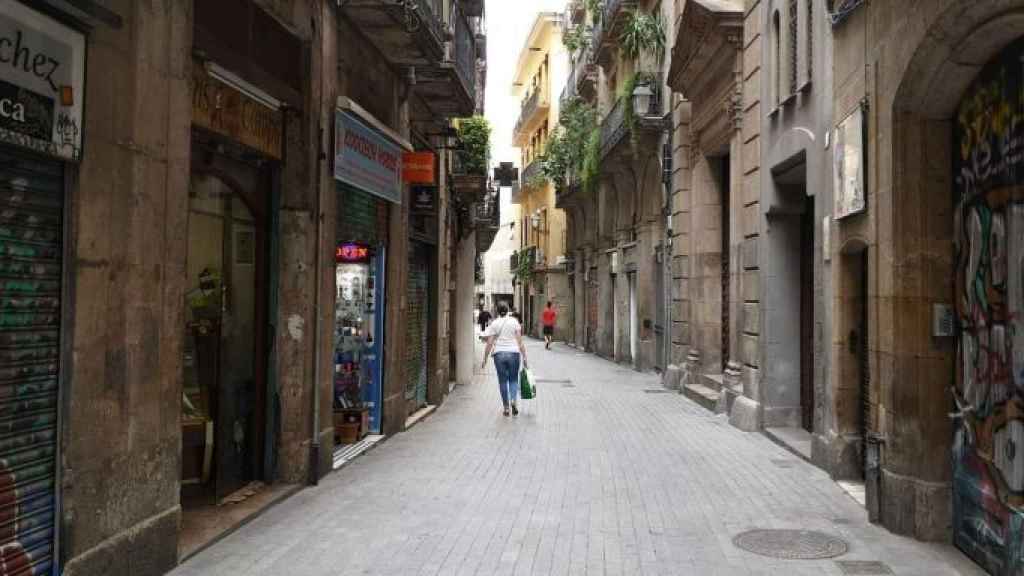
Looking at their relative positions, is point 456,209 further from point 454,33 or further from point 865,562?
point 865,562

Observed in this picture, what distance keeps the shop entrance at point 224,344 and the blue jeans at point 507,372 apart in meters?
6.28

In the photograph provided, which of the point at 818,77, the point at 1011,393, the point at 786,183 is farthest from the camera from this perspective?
the point at 786,183

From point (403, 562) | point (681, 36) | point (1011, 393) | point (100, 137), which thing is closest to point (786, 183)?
point (681, 36)

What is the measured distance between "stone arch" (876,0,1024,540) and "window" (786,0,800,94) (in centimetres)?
459

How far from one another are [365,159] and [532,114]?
41.4 metres

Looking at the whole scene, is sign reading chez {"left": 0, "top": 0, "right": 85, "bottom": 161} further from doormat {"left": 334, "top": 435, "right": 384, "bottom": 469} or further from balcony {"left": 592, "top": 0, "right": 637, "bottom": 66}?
balcony {"left": 592, "top": 0, "right": 637, "bottom": 66}

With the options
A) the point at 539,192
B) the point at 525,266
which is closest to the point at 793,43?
the point at 539,192

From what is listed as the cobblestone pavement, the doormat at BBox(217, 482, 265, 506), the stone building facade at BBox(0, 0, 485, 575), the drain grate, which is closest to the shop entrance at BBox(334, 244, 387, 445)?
the stone building facade at BBox(0, 0, 485, 575)

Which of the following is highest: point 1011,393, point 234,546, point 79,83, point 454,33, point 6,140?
point 454,33

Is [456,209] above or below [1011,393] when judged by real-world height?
above

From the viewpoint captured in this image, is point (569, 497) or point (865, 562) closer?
point (865, 562)

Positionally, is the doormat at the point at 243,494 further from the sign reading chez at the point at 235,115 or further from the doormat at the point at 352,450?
the sign reading chez at the point at 235,115

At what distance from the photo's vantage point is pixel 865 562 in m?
6.25

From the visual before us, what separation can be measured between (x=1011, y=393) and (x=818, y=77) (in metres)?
5.65
